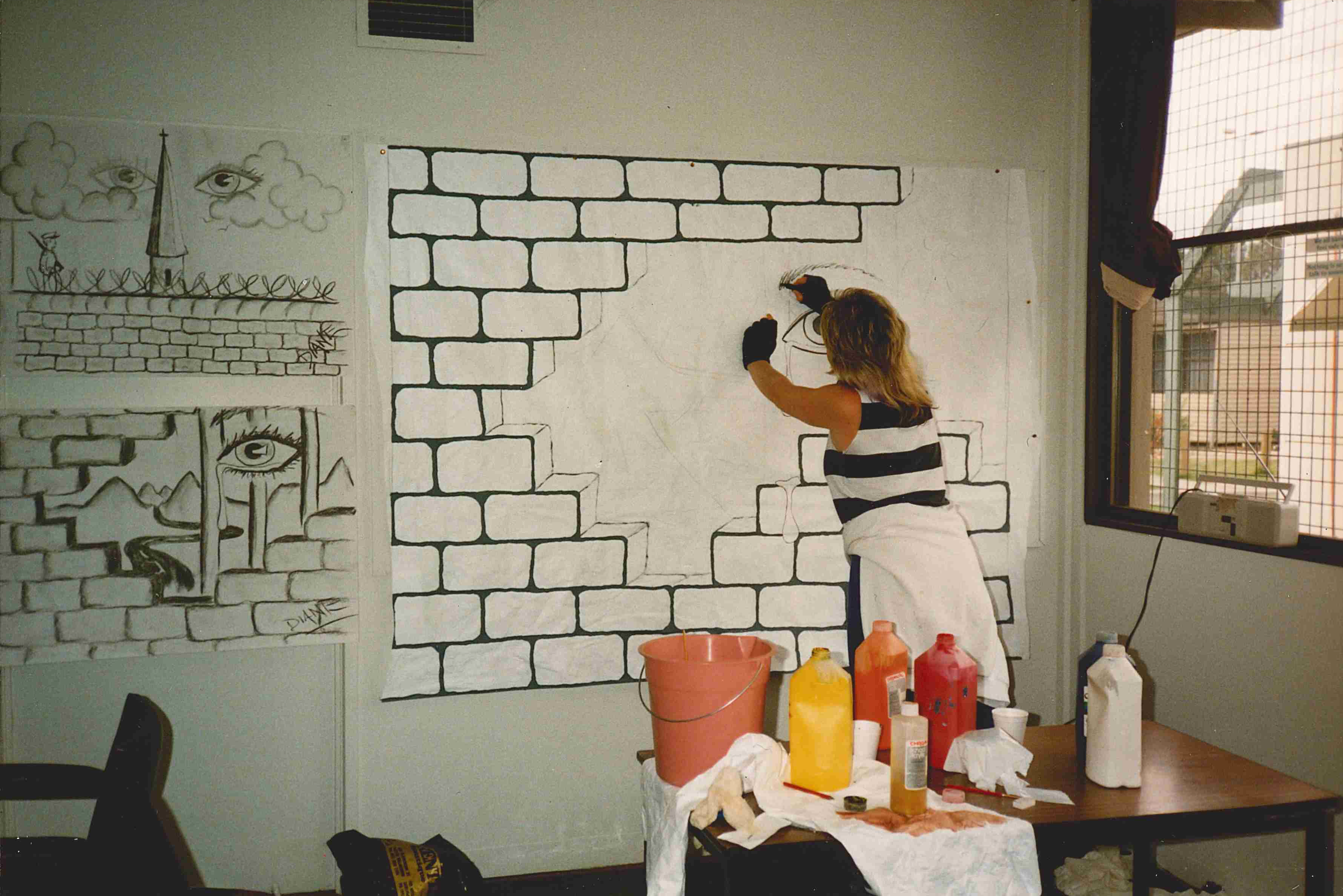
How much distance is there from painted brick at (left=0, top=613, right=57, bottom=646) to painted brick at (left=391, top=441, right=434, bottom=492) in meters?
0.90

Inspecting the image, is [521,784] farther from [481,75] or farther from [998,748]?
[481,75]

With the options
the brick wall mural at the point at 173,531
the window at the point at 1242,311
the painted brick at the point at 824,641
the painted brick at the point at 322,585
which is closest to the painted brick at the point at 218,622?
the brick wall mural at the point at 173,531

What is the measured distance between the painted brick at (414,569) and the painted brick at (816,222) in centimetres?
133

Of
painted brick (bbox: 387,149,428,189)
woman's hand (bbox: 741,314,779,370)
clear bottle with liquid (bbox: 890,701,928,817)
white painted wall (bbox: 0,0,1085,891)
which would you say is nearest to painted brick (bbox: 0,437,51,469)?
white painted wall (bbox: 0,0,1085,891)

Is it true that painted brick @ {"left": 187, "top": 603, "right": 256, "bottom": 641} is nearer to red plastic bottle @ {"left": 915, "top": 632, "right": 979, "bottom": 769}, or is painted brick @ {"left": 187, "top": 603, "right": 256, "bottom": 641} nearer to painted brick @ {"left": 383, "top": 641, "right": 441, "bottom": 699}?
painted brick @ {"left": 383, "top": 641, "right": 441, "bottom": 699}

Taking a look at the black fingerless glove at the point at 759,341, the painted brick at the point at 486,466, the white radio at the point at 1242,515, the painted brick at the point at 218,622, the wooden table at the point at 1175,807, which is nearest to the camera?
the wooden table at the point at 1175,807

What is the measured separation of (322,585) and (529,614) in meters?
0.55

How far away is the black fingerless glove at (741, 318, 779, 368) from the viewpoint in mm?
2604

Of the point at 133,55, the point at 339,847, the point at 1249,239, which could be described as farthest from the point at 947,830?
the point at 133,55

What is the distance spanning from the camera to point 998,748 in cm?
159

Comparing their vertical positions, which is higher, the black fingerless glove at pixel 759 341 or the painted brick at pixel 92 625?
the black fingerless glove at pixel 759 341

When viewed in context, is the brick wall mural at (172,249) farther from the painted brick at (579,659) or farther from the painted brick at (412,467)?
the painted brick at (579,659)

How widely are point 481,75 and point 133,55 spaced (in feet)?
2.82

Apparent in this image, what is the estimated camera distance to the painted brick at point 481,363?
2471 mm
